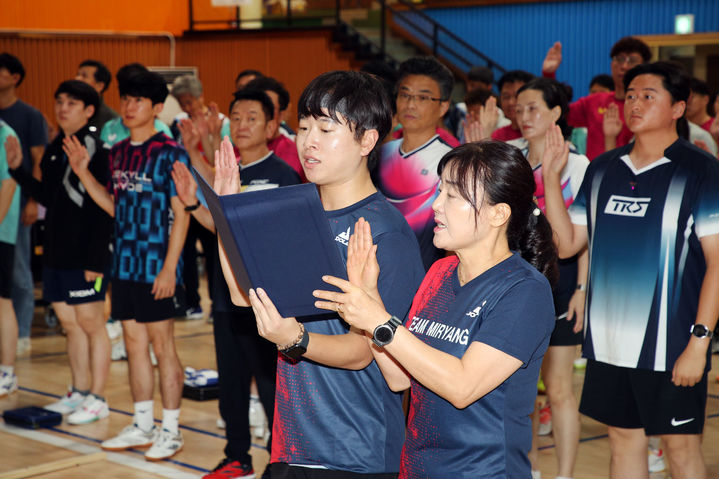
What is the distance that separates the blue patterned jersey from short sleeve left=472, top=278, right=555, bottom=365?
2747mm

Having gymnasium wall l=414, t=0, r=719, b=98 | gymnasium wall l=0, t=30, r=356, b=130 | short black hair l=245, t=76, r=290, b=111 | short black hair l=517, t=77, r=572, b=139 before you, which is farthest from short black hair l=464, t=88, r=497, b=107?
gymnasium wall l=414, t=0, r=719, b=98

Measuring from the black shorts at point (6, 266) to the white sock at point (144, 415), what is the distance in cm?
156

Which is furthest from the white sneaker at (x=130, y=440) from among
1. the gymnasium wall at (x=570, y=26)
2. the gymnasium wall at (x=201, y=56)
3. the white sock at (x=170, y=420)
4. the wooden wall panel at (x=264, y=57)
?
the gymnasium wall at (x=570, y=26)

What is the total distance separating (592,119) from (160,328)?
3256 millimetres

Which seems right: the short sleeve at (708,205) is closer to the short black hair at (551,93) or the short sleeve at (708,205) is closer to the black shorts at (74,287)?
the short black hair at (551,93)

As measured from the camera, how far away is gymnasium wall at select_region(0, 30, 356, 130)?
12.6 m

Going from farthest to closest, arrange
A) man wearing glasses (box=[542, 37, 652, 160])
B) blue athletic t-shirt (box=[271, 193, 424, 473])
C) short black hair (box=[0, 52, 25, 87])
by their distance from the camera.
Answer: short black hair (box=[0, 52, 25, 87]) < man wearing glasses (box=[542, 37, 652, 160]) < blue athletic t-shirt (box=[271, 193, 424, 473])

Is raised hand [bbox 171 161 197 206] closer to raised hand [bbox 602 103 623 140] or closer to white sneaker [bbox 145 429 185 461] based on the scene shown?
white sneaker [bbox 145 429 185 461]

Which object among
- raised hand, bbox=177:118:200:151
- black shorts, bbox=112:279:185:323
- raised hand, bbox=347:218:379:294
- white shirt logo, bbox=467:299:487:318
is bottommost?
black shorts, bbox=112:279:185:323

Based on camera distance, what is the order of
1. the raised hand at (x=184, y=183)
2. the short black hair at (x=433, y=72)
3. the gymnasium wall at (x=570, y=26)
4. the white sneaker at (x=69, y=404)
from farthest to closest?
the gymnasium wall at (x=570, y=26) < the white sneaker at (x=69, y=404) < the short black hair at (x=433, y=72) < the raised hand at (x=184, y=183)

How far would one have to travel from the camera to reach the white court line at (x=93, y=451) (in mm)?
4137

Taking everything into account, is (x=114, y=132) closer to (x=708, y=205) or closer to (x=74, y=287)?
(x=74, y=287)

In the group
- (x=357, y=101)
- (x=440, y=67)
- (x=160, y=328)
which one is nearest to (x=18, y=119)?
(x=160, y=328)

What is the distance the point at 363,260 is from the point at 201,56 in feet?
43.5
